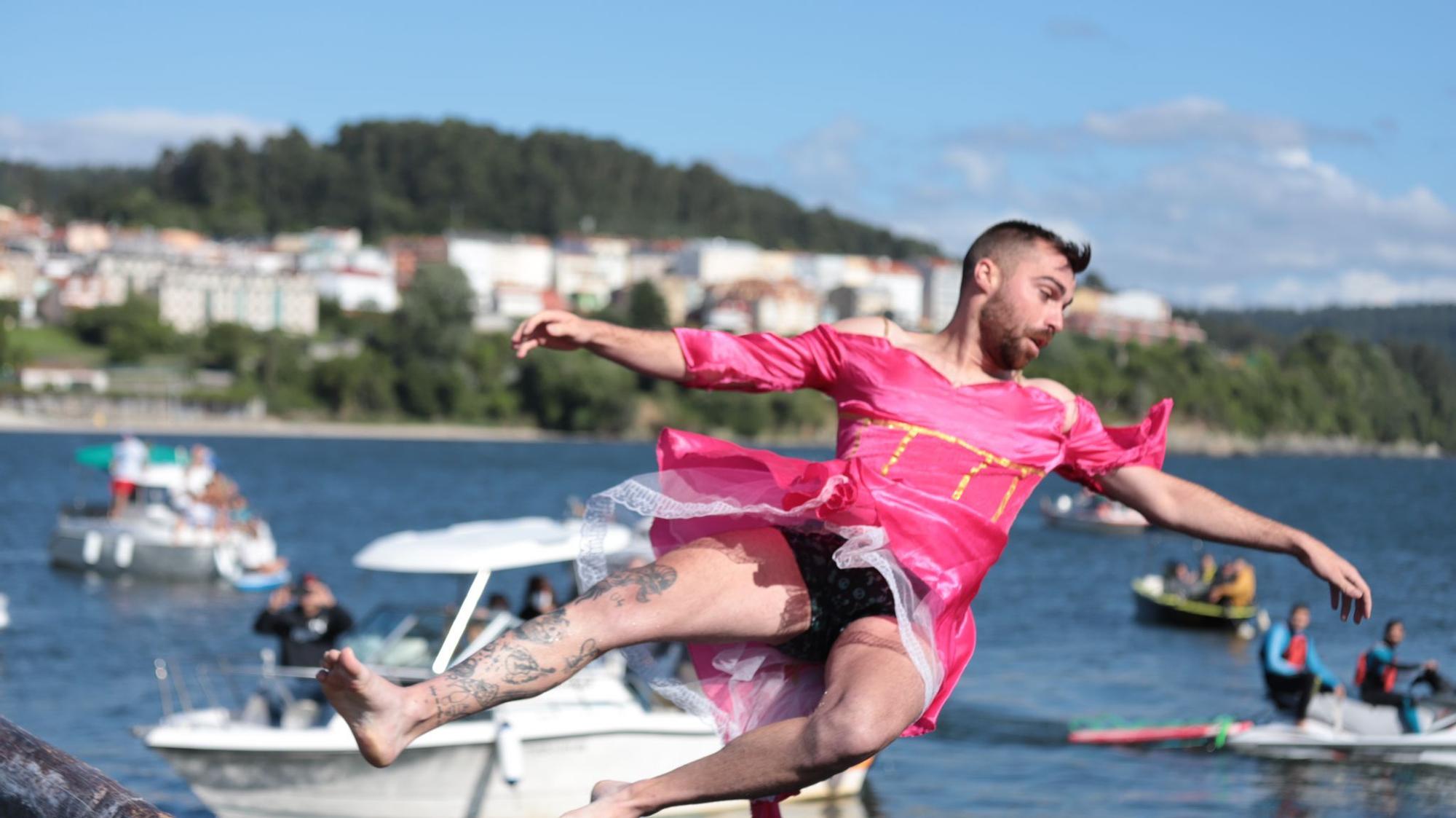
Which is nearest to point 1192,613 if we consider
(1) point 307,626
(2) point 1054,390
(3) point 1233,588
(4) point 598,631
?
(3) point 1233,588

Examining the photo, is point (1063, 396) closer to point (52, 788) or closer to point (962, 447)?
point (962, 447)

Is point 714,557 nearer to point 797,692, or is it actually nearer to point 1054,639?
point 797,692

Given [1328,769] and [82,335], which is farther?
[82,335]

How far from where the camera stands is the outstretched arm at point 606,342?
488 cm

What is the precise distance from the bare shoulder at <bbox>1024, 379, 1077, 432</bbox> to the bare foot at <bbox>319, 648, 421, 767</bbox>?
7.07ft

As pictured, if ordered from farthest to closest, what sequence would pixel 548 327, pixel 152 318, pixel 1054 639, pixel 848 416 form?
pixel 152 318 < pixel 1054 639 < pixel 848 416 < pixel 548 327

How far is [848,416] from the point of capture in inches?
213

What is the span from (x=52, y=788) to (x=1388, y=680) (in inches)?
736

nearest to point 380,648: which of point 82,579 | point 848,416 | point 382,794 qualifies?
point 382,794

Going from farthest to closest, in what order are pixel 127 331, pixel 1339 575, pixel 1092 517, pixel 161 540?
pixel 127 331 → pixel 1092 517 → pixel 161 540 → pixel 1339 575

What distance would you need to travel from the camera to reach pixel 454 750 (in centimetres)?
1393

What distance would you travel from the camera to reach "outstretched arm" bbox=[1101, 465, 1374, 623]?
202 inches

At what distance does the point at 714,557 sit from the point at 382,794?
9942 mm

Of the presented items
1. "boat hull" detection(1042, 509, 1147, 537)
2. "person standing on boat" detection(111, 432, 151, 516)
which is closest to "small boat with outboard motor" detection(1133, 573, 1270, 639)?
"person standing on boat" detection(111, 432, 151, 516)
